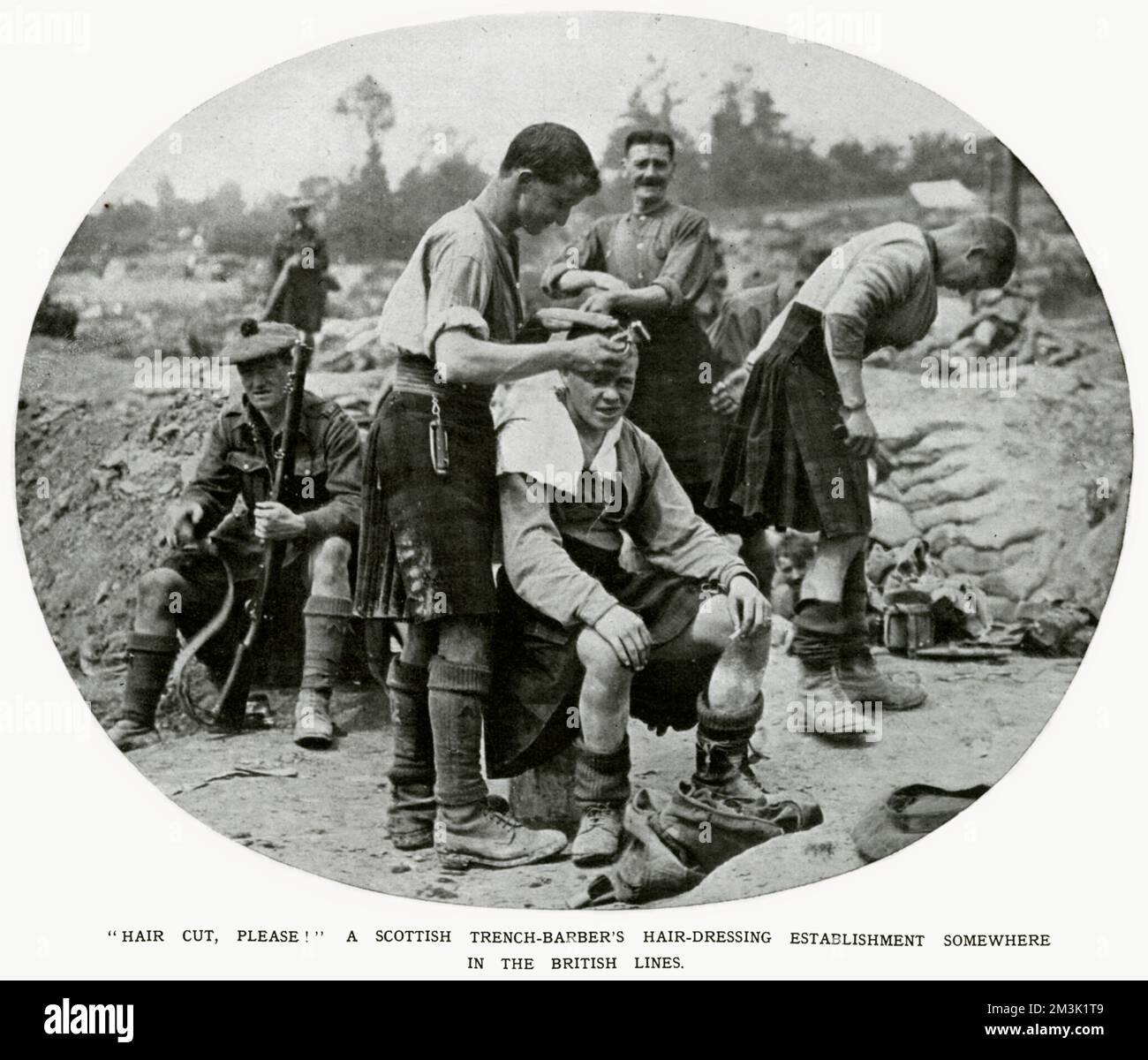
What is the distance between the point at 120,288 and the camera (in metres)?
9.41

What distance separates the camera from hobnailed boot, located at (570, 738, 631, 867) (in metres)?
9.03

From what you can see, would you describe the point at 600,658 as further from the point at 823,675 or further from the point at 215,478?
the point at 215,478

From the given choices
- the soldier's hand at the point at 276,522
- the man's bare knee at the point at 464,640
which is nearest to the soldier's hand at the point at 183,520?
the soldier's hand at the point at 276,522

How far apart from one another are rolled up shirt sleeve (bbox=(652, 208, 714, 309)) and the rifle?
1689mm

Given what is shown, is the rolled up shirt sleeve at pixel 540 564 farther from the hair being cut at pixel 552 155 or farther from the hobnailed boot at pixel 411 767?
the hair being cut at pixel 552 155

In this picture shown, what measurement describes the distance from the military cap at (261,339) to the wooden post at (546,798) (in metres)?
2.26

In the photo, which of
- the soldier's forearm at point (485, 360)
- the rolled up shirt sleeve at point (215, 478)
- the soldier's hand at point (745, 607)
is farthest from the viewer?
the rolled up shirt sleeve at point (215, 478)

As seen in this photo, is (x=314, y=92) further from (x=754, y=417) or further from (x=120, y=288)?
(x=754, y=417)

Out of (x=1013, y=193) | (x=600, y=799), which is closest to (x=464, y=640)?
(x=600, y=799)

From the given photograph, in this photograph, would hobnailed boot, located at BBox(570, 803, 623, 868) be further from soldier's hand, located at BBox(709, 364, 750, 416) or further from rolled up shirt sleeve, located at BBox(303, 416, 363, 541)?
soldier's hand, located at BBox(709, 364, 750, 416)

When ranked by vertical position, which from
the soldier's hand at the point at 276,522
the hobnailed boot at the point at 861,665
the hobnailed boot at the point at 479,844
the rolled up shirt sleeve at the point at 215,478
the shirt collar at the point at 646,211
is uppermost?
the shirt collar at the point at 646,211

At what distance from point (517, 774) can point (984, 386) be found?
9.20ft

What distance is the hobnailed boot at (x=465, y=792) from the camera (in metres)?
9.03
